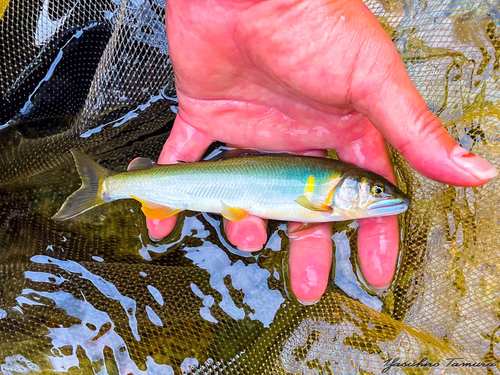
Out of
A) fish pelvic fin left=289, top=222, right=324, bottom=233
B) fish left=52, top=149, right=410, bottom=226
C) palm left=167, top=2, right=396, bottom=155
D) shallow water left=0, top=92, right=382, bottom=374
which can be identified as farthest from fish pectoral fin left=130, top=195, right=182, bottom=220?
fish pelvic fin left=289, top=222, right=324, bottom=233

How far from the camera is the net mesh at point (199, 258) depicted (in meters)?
2.85

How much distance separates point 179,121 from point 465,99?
2425 mm

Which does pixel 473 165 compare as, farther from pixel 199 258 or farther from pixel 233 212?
pixel 199 258

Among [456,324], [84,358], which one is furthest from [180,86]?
[456,324]

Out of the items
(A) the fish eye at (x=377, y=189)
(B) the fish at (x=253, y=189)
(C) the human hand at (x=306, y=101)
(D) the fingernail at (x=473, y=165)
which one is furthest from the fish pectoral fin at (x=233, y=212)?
(D) the fingernail at (x=473, y=165)

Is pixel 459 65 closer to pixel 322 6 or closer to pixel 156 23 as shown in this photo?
pixel 322 6

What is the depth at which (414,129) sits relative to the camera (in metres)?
2.31

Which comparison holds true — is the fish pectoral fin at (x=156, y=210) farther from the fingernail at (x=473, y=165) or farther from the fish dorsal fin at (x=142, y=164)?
the fingernail at (x=473, y=165)

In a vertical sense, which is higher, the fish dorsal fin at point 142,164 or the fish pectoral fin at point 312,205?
the fish dorsal fin at point 142,164

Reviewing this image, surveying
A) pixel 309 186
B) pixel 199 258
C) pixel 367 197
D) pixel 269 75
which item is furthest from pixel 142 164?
pixel 367 197

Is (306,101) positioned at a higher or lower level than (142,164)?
higher

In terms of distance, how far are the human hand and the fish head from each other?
198 mm

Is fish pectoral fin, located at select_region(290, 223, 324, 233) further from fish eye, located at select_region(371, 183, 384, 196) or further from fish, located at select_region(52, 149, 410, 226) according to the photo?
fish eye, located at select_region(371, 183, 384, 196)

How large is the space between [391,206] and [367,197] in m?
0.18
